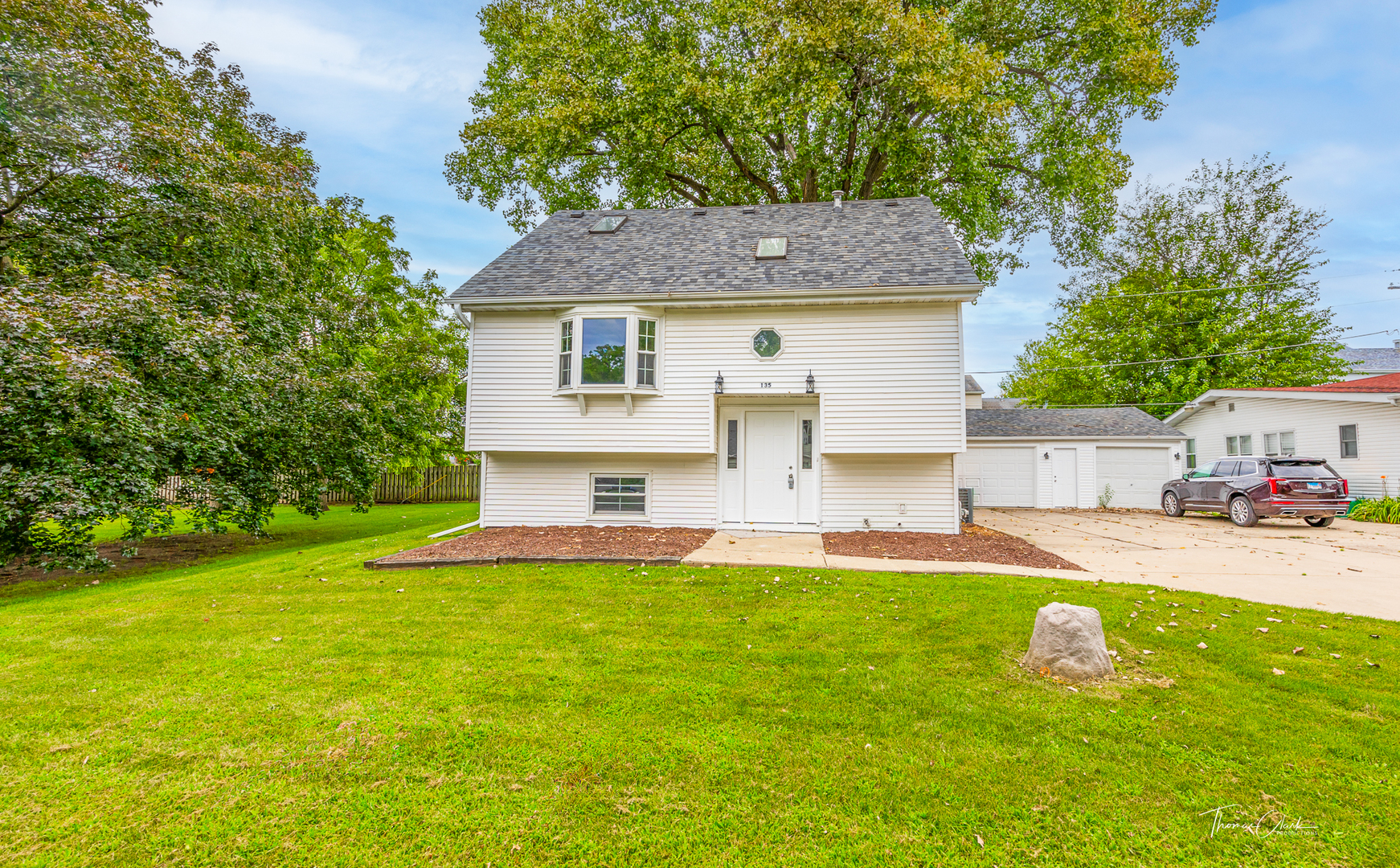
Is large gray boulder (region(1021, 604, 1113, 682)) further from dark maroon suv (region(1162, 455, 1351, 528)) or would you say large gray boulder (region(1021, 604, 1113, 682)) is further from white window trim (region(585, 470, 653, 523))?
dark maroon suv (region(1162, 455, 1351, 528))

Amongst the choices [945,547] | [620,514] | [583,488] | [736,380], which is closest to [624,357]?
[736,380]

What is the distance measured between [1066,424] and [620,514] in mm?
14868

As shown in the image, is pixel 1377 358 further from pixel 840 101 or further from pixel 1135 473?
pixel 840 101

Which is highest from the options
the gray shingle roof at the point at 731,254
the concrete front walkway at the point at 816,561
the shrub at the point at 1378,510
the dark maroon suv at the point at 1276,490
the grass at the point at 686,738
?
the gray shingle roof at the point at 731,254

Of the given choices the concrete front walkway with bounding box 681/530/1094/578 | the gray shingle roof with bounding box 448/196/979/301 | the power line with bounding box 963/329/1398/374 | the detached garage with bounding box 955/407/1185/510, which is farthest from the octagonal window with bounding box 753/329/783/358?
the power line with bounding box 963/329/1398/374

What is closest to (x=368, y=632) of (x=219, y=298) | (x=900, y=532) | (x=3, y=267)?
(x=900, y=532)

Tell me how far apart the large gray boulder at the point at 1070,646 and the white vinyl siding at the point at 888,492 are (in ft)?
20.9

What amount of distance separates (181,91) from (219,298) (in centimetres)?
501

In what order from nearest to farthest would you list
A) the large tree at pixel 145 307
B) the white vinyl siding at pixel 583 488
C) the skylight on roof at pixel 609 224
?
the large tree at pixel 145 307 → the white vinyl siding at pixel 583 488 → the skylight on roof at pixel 609 224

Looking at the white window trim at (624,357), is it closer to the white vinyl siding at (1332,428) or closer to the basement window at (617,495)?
the basement window at (617,495)

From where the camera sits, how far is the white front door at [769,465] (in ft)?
35.2

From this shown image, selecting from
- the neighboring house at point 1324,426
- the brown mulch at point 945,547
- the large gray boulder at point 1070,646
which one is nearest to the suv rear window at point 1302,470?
the neighboring house at point 1324,426

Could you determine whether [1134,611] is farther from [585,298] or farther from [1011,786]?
[585,298]

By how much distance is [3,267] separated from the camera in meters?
9.23
